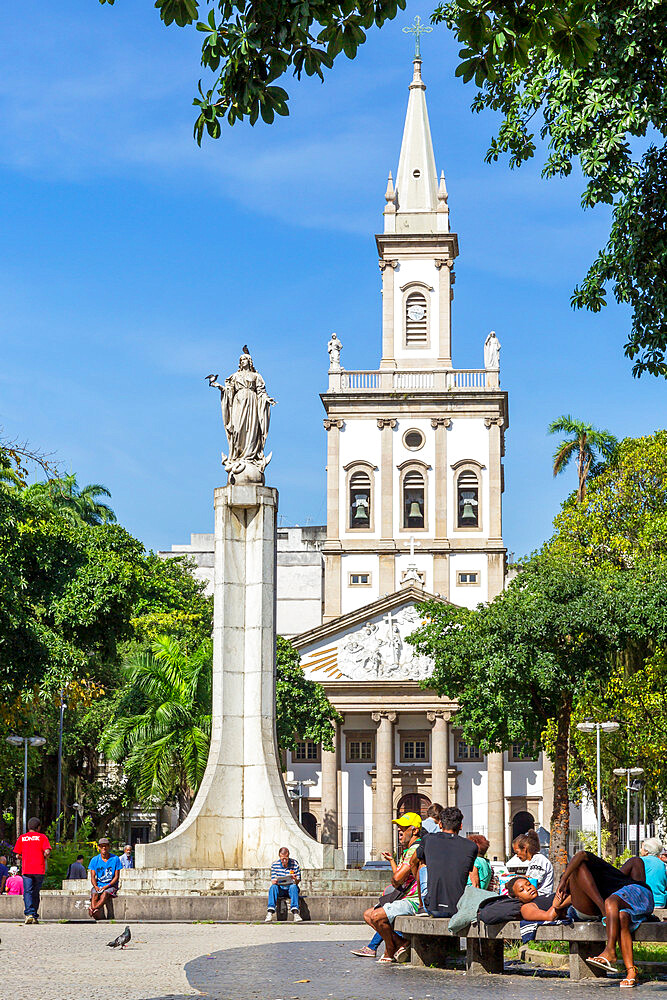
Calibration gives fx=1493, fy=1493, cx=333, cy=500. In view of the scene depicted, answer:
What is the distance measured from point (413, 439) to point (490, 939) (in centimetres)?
5662

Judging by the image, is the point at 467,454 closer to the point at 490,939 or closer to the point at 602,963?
the point at 490,939

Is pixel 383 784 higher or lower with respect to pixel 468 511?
lower

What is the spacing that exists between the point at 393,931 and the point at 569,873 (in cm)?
195

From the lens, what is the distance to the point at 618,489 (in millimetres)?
42406

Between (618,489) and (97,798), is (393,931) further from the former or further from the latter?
→ (97,798)

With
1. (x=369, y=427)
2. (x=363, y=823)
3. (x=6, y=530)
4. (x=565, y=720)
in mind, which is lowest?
(x=363, y=823)

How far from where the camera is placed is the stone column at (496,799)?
62.9 metres

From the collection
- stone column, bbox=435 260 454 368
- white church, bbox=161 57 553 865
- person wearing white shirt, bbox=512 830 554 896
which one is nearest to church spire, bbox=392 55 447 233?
stone column, bbox=435 260 454 368

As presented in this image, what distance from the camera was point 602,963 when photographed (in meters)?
10.3

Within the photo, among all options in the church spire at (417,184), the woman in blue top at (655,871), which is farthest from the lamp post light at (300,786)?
the woman in blue top at (655,871)

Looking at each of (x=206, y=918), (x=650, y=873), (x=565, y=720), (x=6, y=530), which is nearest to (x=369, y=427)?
(x=565, y=720)

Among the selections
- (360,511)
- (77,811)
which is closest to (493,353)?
(360,511)

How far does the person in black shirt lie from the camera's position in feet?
36.2

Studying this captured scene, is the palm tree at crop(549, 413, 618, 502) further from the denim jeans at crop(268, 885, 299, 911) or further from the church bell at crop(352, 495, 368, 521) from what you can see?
the denim jeans at crop(268, 885, 299, 911)
